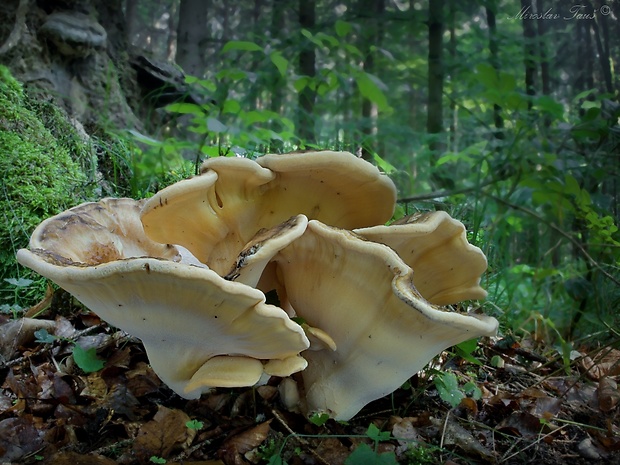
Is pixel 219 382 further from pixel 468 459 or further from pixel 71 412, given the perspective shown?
pixel 468 459

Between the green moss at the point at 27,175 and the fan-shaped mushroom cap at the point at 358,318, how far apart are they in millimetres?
2340

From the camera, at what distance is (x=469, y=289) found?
235cm

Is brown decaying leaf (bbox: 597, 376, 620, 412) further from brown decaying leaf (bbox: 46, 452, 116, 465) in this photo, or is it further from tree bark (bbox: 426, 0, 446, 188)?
brown decaying leaf (bbox: 46, 452, 116, 465)

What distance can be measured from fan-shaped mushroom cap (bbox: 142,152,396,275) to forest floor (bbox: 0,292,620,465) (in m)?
0.72

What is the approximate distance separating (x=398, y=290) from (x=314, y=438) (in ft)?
2.81

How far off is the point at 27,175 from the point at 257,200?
8.29 feet

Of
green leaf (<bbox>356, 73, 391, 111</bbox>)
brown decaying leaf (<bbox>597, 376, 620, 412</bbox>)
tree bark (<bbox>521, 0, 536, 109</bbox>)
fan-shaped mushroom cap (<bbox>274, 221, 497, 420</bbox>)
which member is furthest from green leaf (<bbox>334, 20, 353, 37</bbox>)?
brown decaying leaf (<bbox>597, 376, 620, 412</bbox>)

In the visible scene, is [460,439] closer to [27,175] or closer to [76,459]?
[76,459]

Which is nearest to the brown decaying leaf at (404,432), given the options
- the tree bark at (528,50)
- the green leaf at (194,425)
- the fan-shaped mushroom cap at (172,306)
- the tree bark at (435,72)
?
the fan-shaped mushroom cap at (172,306)

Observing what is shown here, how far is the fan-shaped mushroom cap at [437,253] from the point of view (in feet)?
6.45

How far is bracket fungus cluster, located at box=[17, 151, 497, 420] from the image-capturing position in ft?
5.40

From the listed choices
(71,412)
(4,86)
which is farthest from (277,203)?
(4,86)

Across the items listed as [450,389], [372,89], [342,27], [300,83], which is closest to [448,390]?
[450,389]

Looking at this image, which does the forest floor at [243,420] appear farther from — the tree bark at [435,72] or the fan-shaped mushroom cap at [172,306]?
the tree bark at [435,72]
